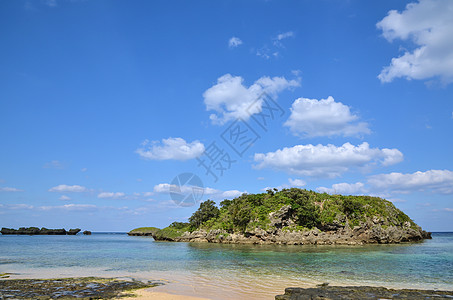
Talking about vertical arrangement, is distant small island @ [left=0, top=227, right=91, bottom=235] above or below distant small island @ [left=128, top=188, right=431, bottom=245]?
below

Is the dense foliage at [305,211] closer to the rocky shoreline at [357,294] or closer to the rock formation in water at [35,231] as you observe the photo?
the rocky shoreline at [357,294]

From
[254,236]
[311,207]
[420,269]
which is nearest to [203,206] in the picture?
[254,236]

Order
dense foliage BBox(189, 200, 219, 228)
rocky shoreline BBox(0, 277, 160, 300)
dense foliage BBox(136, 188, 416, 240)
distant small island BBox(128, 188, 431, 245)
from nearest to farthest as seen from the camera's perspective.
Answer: rocky shoreline BBox(0, 277, 160, 300), distant small island BBox(128, 188, 431, 245), dense foliage BBox(136, 188, 416, 240), dense foliage BBox(189, 200, 219, 228)

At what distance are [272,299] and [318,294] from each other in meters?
2.37

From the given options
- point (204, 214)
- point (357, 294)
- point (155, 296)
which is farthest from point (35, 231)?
point (357, 294)

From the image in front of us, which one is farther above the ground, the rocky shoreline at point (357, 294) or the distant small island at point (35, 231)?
the rocky shoreline at point (357, 294)

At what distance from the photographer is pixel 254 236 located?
63344 mm

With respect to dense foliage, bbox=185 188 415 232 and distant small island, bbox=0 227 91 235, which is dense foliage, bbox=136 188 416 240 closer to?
dense foliage, bbox=185 188 415 232

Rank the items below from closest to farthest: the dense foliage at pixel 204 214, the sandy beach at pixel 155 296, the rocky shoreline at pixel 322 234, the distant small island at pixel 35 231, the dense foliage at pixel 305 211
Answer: the sandy beach at pixel 155 296 < the rocky shoreline at pixel 322 234 < the dense foliage at pixel 305 211 < the dense foliage at pixel 204 214 < the distant small island at pixel 35 231

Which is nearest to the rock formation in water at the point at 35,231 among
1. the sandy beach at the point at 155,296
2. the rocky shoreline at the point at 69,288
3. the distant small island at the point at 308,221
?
the distant small island at the point at 308,221

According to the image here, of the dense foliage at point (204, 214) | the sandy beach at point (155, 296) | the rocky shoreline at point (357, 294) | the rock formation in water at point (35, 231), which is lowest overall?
→ the rock formation in water at point (35, 231)

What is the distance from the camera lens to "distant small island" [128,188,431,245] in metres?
62.3

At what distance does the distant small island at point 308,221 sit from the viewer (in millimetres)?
62278

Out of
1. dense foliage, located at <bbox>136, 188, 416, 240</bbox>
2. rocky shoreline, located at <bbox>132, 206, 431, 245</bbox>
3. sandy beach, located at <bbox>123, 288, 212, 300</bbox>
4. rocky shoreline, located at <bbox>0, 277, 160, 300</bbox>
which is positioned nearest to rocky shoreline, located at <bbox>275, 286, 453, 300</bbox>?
sandy beach, located at <bbox>123, 288, 212, 300</bbox>
